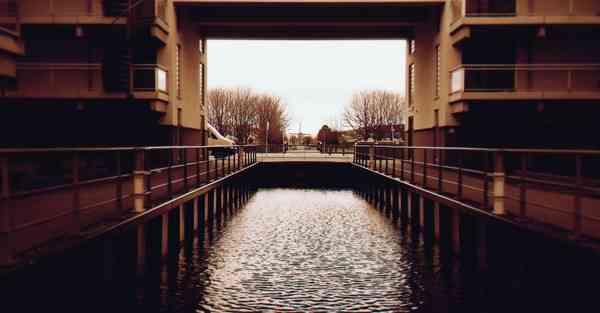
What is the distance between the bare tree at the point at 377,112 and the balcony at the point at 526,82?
189 feet

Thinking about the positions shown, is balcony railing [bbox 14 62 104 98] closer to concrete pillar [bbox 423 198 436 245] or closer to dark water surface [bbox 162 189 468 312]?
dark water surface [bbox 162 189 468 312]

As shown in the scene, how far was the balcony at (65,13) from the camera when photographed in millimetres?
21828

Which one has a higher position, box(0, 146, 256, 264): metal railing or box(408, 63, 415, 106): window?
box(408, 63, 415, 106): window

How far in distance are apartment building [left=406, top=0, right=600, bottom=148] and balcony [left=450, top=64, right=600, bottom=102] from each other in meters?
0.03

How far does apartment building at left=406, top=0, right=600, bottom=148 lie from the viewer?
71.3ft

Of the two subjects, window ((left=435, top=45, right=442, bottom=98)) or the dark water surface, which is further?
window ((left=435, top=45, right=442, bottom=98))

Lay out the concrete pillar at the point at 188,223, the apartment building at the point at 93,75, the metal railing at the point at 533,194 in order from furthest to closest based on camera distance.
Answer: the apartment building at the point at 93,75 < the concrete pillar at the point at 188,223 < the metal railing at the point at 533,194

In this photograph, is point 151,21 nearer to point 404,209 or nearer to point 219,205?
point 219,205

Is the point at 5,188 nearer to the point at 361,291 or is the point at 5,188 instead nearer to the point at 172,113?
the point at 361,291

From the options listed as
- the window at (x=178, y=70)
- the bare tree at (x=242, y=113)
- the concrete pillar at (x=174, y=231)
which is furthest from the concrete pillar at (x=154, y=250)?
the bare tree at (x=242, y=113)

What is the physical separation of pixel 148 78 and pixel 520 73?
14014 mm

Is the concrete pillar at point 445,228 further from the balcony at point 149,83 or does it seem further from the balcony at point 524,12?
the balcony at point 149,83

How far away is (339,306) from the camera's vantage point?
8672 mm

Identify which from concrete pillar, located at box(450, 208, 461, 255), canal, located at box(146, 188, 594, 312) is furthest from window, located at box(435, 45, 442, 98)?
concrete pillar, located at box(450, 208, 461, 255)
